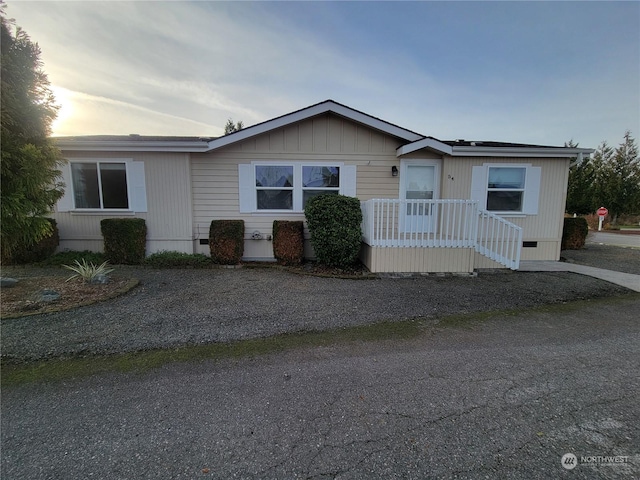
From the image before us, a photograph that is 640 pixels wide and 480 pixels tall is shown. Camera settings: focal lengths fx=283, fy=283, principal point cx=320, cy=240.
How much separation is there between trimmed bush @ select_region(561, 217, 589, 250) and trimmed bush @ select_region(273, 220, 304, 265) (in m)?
10.1

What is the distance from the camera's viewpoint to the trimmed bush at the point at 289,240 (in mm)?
7234

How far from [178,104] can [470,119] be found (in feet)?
41.3

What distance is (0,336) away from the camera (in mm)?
3271

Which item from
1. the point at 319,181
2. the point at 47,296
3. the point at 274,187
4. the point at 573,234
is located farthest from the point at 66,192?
the point at 573,234

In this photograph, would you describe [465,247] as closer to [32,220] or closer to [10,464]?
[10,464]

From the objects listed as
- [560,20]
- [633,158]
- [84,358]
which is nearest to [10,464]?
[84,358]

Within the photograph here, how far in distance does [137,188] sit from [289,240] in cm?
436

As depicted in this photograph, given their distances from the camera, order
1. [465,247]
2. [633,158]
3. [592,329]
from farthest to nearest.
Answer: [633,158] < [465,247] < [592,329]

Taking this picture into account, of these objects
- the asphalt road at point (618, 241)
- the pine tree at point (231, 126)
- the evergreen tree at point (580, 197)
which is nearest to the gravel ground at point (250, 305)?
the asphalt road at point (618, 241)

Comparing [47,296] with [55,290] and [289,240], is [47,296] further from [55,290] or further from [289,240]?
[289,240]

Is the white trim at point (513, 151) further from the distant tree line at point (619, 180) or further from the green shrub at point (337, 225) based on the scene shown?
the distant tree line at point (619, 180)

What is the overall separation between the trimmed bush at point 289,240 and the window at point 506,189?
18.2ft

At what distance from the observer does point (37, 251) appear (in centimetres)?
691

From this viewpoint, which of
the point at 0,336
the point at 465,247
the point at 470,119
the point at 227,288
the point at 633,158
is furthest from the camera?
the point at 633,158
